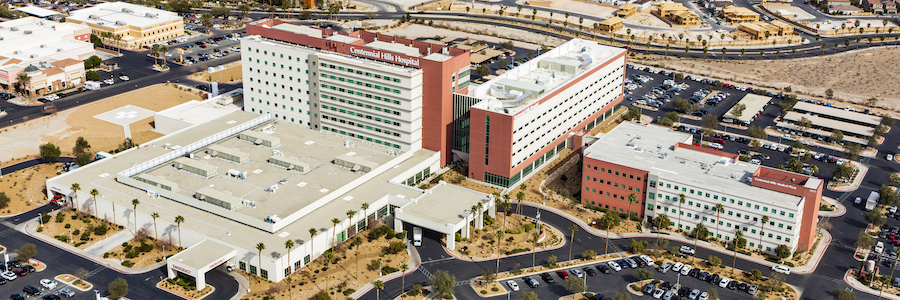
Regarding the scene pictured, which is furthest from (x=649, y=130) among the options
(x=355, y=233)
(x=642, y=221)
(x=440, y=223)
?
(x=355, y=233)

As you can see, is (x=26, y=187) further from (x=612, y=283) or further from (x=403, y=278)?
(x=612, y=283)

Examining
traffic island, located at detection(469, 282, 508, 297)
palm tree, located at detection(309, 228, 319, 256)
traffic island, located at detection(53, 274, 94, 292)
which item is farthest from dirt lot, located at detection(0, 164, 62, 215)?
traffic island, located at detection(469, 282, 508, 297)

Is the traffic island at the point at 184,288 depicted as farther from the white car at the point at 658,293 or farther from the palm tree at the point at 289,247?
the white car at the point at 658,293

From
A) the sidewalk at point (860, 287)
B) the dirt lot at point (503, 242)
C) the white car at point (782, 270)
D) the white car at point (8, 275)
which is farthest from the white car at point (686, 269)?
the white car at point (8, 275)

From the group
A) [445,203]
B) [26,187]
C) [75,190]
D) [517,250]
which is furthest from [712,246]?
[26,187]

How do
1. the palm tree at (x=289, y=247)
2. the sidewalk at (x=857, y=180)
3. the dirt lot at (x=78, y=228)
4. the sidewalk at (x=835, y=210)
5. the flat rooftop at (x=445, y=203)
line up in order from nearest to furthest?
the palm tree at (x=289, y=247)
the dirt lot at (x=78, y=228)
the flat rooftop at (x=445, y=203)
the sidewalk at (x=835, y=210)
the sidewalk at (x=857, y=180)
